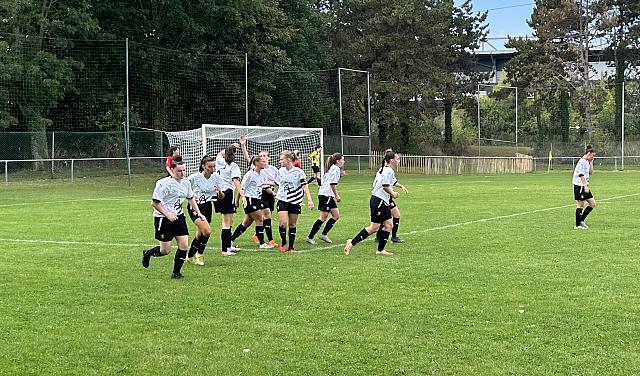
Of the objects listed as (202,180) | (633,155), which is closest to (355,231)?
(202,180)

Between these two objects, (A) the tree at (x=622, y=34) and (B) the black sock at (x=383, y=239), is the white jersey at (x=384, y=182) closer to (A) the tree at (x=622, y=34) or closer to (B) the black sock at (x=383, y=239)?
(B) the black sock at (x=383, y=239)

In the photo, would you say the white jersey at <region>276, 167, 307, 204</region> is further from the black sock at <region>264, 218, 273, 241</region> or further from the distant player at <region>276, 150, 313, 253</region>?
the black sock at <region>264, 218, 273, 241</region>

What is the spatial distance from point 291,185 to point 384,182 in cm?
187

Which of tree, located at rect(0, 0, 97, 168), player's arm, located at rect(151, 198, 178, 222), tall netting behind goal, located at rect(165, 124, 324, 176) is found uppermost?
tree, located at rect(0, 0, 97, 168)

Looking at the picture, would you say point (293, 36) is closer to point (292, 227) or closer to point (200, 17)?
point (200, 17)

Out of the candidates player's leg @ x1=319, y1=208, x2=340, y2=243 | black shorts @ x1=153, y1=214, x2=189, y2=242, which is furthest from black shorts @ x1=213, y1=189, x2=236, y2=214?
black shorts @ x1=153, y1=214, x2=189, y2=242

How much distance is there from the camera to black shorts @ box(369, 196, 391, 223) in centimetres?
1272

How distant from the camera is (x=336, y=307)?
8594mm

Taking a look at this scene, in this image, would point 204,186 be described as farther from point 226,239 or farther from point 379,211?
point 379,211

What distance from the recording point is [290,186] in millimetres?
13719

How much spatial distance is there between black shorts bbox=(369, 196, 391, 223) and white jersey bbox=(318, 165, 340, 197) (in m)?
1.44

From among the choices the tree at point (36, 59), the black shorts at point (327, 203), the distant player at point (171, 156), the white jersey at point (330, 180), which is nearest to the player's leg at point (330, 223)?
the black shorts at point (327, 203)

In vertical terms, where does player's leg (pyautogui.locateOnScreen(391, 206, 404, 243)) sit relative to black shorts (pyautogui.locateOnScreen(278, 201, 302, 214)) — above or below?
below

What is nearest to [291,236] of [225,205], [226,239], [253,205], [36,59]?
[253,205]
